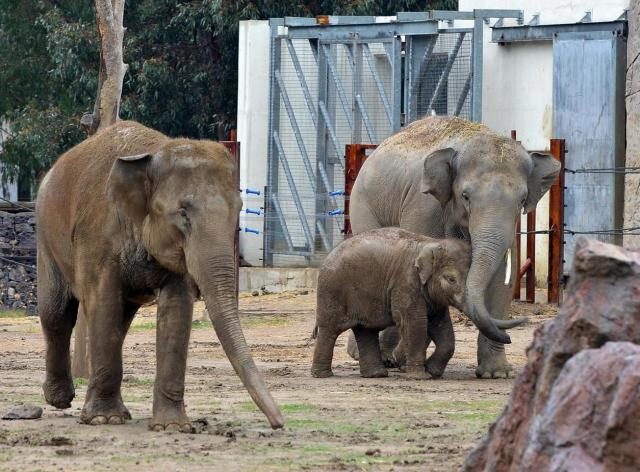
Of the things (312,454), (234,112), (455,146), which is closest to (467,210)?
(455,146)

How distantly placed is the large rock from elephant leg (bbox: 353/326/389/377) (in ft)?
21.5

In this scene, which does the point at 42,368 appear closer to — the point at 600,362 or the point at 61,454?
the point at 61,454

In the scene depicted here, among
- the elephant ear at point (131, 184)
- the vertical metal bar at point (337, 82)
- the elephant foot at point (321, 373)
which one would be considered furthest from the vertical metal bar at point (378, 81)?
the elephant ear at point (131, 184)

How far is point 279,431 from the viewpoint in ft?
26.8

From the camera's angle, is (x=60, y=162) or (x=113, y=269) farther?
(x=60, y=162)

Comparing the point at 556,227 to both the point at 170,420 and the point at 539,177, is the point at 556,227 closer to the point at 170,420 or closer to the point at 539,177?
the point at 539,177

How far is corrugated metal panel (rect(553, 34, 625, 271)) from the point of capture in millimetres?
20766

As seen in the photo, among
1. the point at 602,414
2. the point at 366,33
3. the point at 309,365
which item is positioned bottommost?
the point at 309,365

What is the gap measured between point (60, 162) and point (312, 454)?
106 inches

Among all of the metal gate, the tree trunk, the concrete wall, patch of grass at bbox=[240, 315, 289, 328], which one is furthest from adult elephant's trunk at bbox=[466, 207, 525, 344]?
the metal gate

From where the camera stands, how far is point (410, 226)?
13.2 metres

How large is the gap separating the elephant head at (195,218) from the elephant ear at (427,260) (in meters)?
3.67

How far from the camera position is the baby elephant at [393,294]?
11.8m

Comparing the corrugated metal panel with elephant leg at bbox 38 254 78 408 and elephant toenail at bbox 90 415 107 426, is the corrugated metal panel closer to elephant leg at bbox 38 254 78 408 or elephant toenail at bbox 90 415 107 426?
elephant leg at bbox 38 254 78 408
